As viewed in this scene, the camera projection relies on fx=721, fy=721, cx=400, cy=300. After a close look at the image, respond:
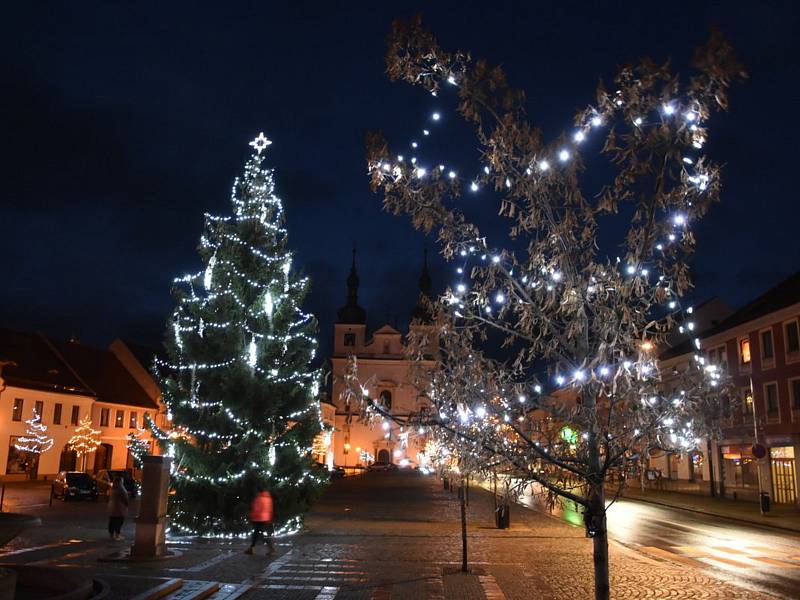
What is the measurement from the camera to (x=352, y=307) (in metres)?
102

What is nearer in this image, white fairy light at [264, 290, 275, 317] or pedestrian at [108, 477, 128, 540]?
pedestrian at [108, 477, 128, 540]

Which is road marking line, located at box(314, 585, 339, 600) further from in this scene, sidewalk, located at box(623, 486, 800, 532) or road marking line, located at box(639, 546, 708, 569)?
sidewalk, located at box(623, 486, 800, 532)

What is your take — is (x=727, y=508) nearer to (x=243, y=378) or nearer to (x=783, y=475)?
(x=783, y=475)

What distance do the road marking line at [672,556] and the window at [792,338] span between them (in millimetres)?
20851

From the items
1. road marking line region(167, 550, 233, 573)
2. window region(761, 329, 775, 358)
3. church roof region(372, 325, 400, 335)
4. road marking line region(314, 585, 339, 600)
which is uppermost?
church roof region(372, 325, 400, 335)

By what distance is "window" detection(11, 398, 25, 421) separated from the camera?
4428 centimetres

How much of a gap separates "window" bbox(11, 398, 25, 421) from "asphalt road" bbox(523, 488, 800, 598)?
3378 centimetres

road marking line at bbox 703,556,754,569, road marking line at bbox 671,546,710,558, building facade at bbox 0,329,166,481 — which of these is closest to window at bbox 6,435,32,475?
building facade at bbox 0,329,166,481

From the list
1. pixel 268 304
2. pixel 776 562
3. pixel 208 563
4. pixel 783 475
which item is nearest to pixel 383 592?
pixel 208 563

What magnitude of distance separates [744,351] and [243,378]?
103ft

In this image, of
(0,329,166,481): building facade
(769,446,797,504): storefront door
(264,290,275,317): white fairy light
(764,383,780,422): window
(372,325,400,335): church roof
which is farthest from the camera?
(372,325,400,335): church roof

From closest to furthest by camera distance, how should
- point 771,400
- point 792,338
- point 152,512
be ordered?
point 152,512, point 792,338, point 771,400

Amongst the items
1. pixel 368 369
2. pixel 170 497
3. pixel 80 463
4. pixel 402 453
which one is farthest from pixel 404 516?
pixel 368 369

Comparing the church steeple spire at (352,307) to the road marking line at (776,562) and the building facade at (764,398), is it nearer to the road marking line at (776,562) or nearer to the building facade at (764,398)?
the building facade at (764,398)
